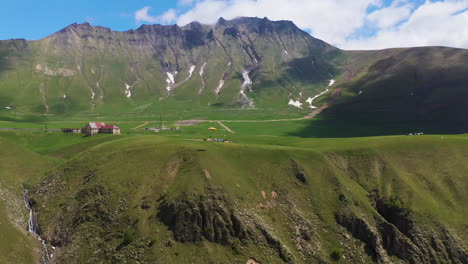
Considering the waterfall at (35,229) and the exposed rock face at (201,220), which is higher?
the exposed rock face at (201,220)

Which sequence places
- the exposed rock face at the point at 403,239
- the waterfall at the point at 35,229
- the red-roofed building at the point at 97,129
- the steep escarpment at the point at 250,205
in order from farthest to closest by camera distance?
the red-roofed building at the point at 97,129 → the exposed rock face at the point at 403,239 → the steep escarpment at the point at 250,205 → the waterfall at the point at 35,229

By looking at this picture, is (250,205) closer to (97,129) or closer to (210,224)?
(210,224)

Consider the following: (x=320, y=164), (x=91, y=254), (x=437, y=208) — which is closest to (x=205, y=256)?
(x=91, y=254)

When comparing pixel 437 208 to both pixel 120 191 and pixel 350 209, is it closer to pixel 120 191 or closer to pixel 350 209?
pixel 350 209

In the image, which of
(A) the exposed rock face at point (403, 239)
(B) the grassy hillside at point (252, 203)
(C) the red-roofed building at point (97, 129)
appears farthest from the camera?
(C) the red-roofed building at point (97, 129)

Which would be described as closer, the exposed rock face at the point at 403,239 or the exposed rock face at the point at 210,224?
the exposed rock face at the point at 210,224

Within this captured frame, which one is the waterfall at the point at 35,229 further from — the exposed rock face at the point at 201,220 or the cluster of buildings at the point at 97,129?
the cluster of buildings at the point at 97,129

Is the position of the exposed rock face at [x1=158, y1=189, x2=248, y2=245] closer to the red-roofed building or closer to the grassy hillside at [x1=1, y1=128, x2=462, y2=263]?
the grassy hillside at [x1=1, y1=128, x2=462, y2=263]

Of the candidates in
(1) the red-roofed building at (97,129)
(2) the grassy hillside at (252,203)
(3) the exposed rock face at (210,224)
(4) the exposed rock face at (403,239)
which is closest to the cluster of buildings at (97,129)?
(1) the red-roofed building at (97,129)
